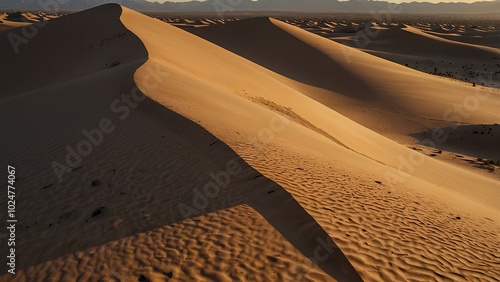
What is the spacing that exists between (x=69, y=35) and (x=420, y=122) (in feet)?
61.7

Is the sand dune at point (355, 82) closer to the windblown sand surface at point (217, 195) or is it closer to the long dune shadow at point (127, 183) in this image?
the windblown sand surface at point (217, 195)

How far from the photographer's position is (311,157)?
6.86 metres

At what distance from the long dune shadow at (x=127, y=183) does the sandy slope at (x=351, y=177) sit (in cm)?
28

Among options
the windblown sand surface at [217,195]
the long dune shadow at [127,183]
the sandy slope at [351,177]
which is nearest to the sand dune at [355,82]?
the sandy slope at [351,177]

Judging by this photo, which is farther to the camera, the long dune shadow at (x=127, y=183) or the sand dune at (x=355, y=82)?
the sand dune at (x=355, y=82)

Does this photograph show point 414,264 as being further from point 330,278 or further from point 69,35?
point 69,35

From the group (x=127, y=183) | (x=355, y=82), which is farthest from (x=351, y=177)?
(x=355, y=82)

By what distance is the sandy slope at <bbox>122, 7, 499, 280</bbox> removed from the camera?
441 cm

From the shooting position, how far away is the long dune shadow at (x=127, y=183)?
15.0ft

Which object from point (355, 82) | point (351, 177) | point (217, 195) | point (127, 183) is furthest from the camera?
point (355, 82)

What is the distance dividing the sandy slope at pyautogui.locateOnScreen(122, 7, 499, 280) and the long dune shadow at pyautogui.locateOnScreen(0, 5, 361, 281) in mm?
277

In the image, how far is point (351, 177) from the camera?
6.32m

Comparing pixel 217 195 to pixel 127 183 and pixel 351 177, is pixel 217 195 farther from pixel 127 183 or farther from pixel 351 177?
pixel 351 177

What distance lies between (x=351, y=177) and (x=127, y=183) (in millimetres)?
3600
